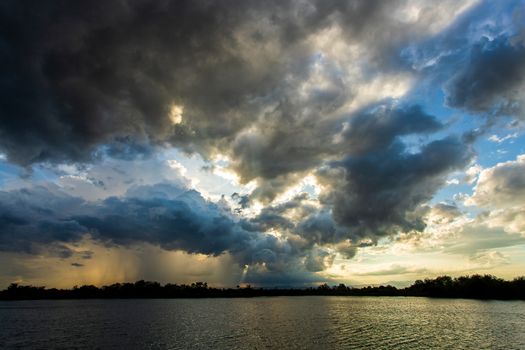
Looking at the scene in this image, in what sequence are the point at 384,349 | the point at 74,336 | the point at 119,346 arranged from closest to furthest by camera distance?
1. the point at 384,349
2. the point at 119,346
3. the point at 74,336

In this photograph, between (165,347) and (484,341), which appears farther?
(484,341)

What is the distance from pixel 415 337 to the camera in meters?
71.4

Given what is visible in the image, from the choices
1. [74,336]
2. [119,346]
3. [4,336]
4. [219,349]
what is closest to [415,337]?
[219,349]

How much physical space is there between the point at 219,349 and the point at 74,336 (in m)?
39.0

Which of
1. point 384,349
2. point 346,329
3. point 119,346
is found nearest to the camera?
point 384,349

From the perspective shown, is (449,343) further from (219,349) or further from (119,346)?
(119,346)

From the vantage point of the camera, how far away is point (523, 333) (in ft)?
249

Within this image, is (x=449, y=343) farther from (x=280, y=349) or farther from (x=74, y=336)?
(x=74, y=336)

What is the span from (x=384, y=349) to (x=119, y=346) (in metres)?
48.4

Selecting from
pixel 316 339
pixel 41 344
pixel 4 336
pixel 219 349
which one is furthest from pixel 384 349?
pixel 4 336

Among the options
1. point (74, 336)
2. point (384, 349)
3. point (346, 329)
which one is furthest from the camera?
point (346, 329)

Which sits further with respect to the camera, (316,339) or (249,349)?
(316,339)

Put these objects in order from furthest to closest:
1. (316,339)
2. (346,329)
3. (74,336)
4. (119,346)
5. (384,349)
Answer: (346,329), (74,336), (316,339), (119,346), (384,349)

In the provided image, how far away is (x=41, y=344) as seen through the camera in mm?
64750
